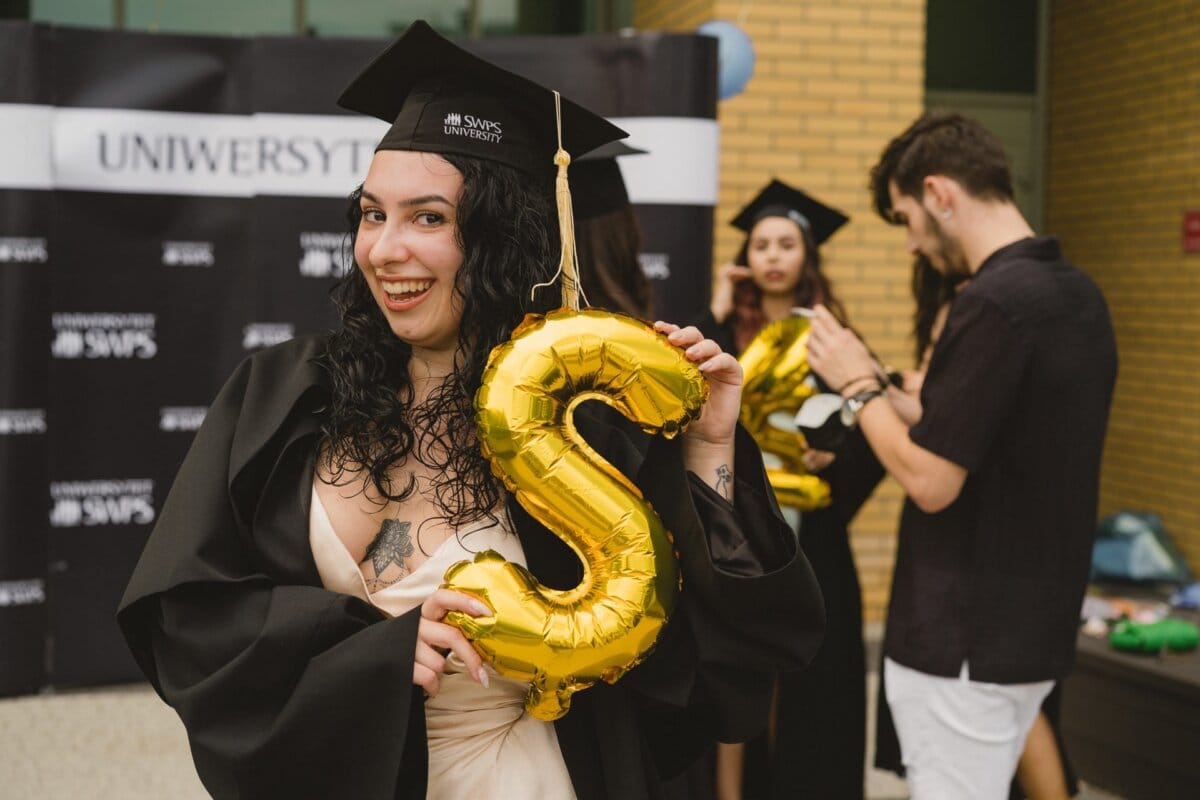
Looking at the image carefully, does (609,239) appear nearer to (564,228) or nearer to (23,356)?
(564,228)

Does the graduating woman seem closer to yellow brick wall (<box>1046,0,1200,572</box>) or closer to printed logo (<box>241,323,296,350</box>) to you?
printed logo (<box>241,323,296,350</box>)

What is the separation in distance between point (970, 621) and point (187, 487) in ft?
6.12

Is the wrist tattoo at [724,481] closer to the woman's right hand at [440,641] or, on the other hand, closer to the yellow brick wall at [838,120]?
the woman's right hand at [440,641]

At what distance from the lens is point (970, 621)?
9.52ft

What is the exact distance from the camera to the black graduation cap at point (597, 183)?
2998 mm


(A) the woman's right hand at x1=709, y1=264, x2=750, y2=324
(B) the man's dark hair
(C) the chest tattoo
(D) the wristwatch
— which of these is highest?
(B) the man's dark hair

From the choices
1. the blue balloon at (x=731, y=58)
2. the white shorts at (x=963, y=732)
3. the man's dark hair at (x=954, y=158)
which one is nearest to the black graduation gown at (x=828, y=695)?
the white shorts at (x=963, y=732)

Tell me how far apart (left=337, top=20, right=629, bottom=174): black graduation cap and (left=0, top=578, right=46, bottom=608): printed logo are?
3.66 metres

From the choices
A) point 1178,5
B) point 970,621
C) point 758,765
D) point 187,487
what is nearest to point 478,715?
point 187,487

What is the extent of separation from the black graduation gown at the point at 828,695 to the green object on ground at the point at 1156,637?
45.6 inches

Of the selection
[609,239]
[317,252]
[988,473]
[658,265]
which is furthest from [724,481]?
[317,252]

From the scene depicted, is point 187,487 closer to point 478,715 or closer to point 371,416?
point 371,416

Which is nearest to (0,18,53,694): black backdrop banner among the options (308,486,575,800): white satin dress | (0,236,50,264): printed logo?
(0,236,50,264): printed logo

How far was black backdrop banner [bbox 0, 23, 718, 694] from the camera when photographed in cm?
484
